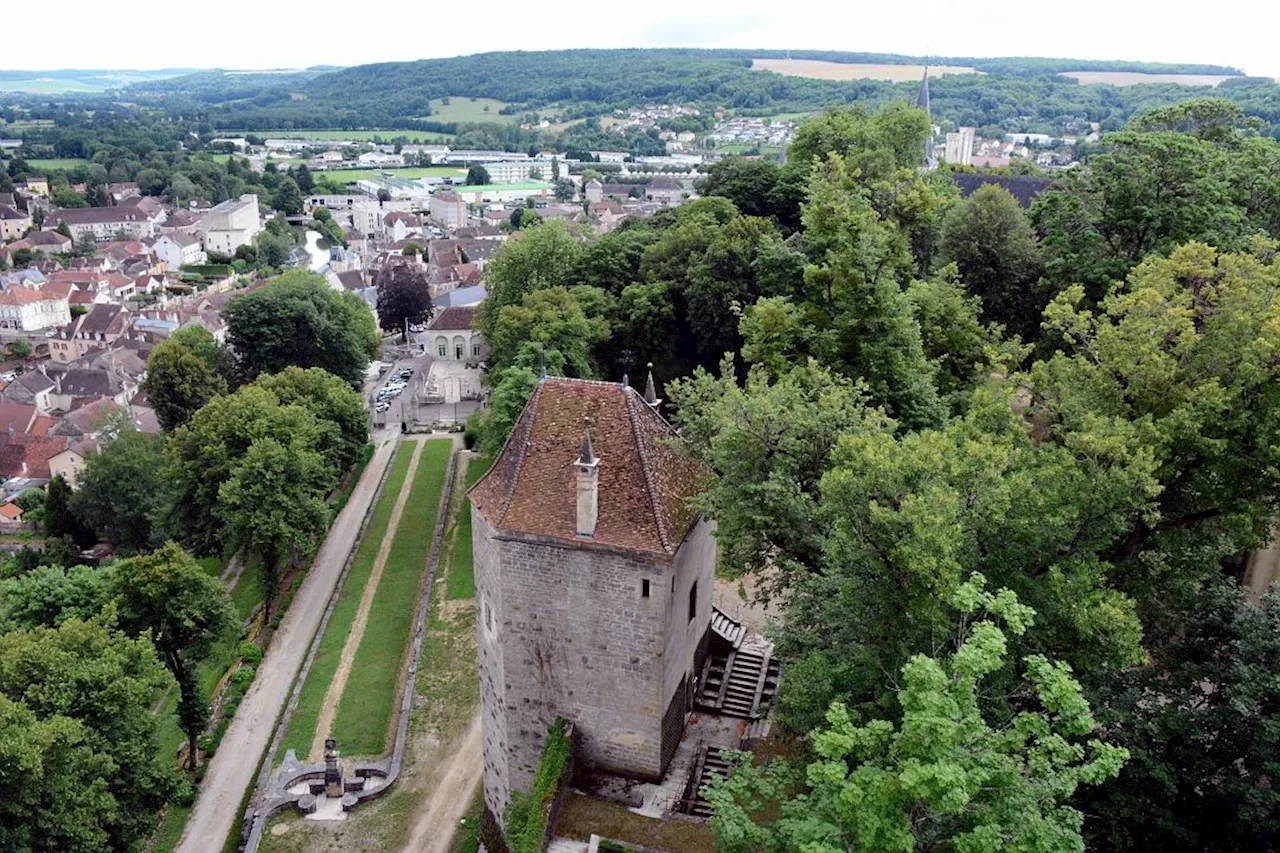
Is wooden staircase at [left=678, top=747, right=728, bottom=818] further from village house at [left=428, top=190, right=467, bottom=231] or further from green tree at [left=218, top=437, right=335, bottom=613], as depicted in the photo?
village house at [left=428, top=190, right=467, bottom=231]

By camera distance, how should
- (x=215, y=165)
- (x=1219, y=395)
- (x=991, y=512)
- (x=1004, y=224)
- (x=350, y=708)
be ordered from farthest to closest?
(x=215, y=165), (x=1004, y=224), (x=350, y=708), (x=1219, y=395), (x=991, y=512)

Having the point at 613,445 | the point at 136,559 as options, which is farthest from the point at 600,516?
the point at 136,559

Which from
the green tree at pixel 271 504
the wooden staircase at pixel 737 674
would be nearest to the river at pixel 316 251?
the green tree at pixel 271 504

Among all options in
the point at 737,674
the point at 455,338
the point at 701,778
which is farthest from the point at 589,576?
the point at 455,338

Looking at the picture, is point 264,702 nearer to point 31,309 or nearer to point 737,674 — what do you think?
point 737,674

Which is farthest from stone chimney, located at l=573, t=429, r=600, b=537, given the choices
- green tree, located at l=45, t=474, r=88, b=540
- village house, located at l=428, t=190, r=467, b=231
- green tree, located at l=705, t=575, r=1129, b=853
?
village house, located at l=428, t=190, r=467, b=231

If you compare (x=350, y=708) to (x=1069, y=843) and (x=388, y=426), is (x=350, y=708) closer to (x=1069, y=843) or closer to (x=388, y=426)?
(x=1069, y=843)
